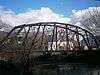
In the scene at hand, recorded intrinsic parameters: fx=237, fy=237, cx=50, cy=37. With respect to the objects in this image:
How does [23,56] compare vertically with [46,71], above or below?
above

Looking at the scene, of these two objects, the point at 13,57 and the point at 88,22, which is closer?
the point at 13,57

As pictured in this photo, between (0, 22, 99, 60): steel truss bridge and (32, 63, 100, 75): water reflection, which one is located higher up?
(0, 22, 99, 60): steel truss bridge

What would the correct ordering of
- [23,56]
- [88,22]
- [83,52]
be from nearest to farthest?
1. [23,56]
2. [83,52]
3. [88,22]

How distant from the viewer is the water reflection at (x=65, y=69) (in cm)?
2011

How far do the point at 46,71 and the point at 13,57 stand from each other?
3039 millimetres

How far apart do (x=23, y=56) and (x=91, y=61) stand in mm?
5886

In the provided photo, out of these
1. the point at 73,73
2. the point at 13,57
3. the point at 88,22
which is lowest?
the point at 73,73

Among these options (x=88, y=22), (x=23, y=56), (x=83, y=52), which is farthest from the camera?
(x=88, y=22)

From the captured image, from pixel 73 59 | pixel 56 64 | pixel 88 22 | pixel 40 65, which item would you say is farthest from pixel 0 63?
pixel 88 22

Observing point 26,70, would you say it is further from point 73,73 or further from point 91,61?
point 91,61

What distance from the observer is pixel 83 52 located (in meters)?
20.8

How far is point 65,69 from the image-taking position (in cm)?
2058

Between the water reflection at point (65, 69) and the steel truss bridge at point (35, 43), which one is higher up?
the steel truss bridge at point (35, 43)

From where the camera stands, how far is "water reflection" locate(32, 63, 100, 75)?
66.0 ft
